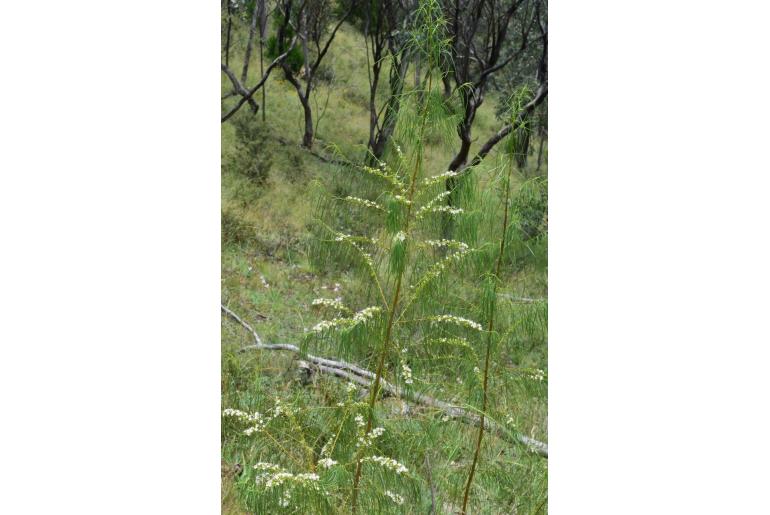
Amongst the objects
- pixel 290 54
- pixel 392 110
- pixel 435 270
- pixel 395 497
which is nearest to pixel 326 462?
pixel 395 497

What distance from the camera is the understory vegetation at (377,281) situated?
12.2 feet

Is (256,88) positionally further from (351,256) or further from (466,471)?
(466,471)

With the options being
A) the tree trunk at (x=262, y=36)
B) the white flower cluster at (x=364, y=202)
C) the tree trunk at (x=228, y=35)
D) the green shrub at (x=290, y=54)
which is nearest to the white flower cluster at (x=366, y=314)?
the white flower cluster at (x=364, y=202)

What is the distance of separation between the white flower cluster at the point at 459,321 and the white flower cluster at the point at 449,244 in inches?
9.7

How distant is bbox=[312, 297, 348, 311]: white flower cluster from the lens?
377 cm

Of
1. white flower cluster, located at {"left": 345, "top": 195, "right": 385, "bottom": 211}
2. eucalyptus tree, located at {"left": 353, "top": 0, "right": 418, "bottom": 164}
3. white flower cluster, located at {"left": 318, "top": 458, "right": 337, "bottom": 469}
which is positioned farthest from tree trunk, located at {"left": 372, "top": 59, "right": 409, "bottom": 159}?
white flower cluster, located at {"left": 318, "top": 458, "right": 337, "bottom": 469}

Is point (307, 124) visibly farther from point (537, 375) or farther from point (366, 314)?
point (537, 375)

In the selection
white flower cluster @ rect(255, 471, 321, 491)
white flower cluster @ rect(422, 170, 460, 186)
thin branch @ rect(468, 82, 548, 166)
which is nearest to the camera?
white flower cluster @ rect(255, 471, 321, 491)

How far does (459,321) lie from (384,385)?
0.34m

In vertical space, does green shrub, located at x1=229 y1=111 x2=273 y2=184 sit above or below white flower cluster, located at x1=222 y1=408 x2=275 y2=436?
above

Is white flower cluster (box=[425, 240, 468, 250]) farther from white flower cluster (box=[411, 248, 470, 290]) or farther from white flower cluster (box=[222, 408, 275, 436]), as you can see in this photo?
white flower cluster (box=[222, 408, 275, 436])

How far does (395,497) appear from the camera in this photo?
12.2ft
